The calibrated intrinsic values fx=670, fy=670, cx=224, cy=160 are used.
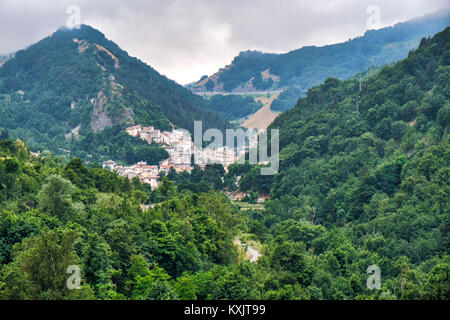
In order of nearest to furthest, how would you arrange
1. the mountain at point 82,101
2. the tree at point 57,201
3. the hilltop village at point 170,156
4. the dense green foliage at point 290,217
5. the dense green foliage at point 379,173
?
the dense green foliage at point 290,217 < the tree at point 57,201 < the dense green foliage at point 379,173 < the hilltop village at point 170,156 < the mountain at point 82,101

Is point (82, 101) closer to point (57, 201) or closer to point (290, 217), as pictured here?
point (290, 217)

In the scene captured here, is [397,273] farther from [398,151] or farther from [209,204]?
[398,151]

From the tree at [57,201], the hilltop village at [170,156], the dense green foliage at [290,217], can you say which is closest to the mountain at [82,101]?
the hilltop village at [170,156]

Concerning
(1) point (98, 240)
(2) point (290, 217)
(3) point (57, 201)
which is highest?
(3) point (57, 201)

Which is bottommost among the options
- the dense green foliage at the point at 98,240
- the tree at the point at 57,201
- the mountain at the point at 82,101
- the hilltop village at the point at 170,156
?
the dense green foliage at the point at 98,240

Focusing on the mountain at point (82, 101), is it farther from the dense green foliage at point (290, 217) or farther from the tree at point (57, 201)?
the tree at point (57, 201)

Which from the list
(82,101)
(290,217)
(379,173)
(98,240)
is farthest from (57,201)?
(82,101)
